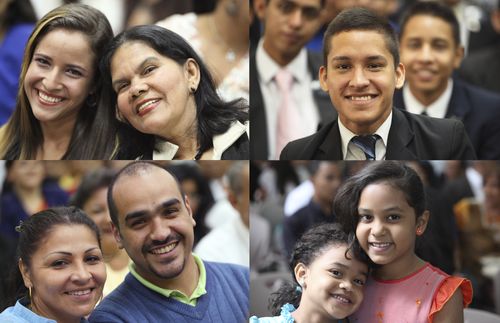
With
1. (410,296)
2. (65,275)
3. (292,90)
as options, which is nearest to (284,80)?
(292,90)

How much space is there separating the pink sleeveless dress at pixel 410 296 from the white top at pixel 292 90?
0.51m

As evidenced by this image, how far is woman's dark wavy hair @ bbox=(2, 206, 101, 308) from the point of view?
6.89 ft

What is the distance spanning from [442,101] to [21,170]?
1299mm

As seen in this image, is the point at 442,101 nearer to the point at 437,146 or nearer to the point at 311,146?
the point at 437,146

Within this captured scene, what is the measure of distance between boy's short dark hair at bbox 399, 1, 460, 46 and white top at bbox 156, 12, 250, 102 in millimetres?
486

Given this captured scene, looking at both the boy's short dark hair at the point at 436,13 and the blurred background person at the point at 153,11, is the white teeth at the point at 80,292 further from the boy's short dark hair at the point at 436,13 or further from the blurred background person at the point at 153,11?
the boy's short dark hair at the point at 436,13

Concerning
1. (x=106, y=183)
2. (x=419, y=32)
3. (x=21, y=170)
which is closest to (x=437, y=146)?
(x=419, y=32)

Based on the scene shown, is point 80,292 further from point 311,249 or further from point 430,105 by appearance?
point 430,105

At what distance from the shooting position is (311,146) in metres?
2.27

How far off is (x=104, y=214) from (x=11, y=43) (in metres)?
0.75

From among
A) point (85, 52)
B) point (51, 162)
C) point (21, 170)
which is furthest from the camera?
point (21, 170)

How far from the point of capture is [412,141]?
221 cm

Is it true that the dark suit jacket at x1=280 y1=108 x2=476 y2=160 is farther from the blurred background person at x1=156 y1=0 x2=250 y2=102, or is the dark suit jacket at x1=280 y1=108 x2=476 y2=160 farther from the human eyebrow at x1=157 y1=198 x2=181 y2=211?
the human eyebrow at x1=157 y1=198 x2=181 y2=211

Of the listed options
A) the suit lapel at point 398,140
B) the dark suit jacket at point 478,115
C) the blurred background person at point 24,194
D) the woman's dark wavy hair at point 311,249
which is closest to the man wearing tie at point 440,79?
the dark suit jacket at point 478,115
